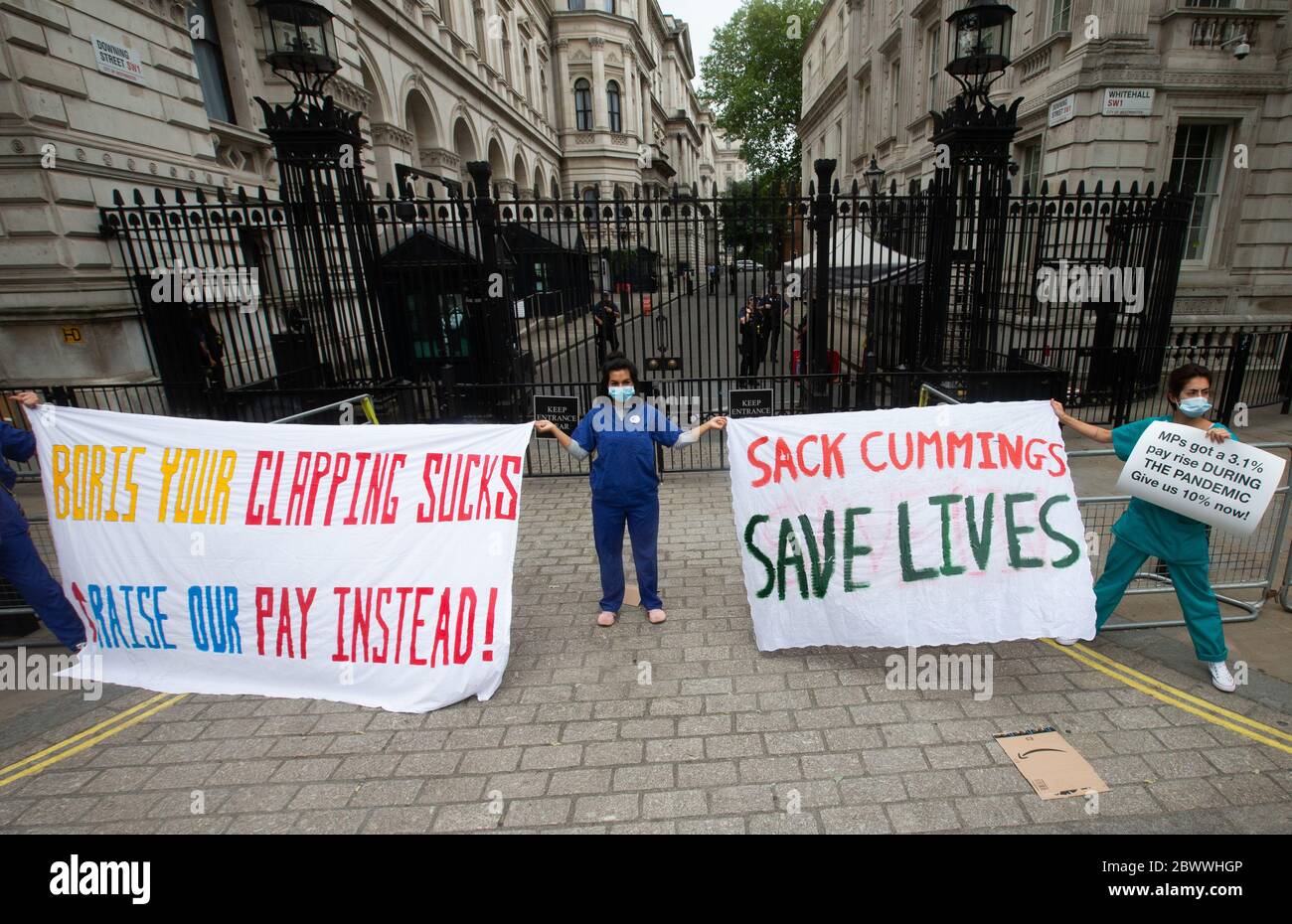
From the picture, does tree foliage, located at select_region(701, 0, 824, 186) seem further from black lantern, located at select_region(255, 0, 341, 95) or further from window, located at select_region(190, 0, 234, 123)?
black lantern, located at select_region(255, 0, 341, 95)

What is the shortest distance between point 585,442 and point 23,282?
380 inches

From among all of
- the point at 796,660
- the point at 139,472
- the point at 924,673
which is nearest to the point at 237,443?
the point at 139,472

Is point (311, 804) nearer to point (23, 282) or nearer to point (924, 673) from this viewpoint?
point (924, 673)

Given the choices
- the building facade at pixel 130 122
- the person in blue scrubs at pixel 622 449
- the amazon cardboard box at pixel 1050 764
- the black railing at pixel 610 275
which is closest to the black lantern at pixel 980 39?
the black railing at pixel 610 275

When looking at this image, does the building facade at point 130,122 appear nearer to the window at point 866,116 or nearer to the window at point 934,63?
the window at point 934,63

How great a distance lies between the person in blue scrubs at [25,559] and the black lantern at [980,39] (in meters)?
9.13

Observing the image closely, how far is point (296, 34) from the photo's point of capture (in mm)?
6883

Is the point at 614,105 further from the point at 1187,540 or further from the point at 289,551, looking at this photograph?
the point at 1187,540

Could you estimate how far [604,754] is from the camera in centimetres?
334

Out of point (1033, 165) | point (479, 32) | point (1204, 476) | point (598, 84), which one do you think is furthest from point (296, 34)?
point (598, 84)

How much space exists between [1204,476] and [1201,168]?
1364cm

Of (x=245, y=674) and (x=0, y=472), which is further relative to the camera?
(x=0, y=472)

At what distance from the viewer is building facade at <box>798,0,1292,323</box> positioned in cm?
1134

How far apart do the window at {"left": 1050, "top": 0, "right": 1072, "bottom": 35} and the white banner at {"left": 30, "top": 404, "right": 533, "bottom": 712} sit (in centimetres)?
1464
